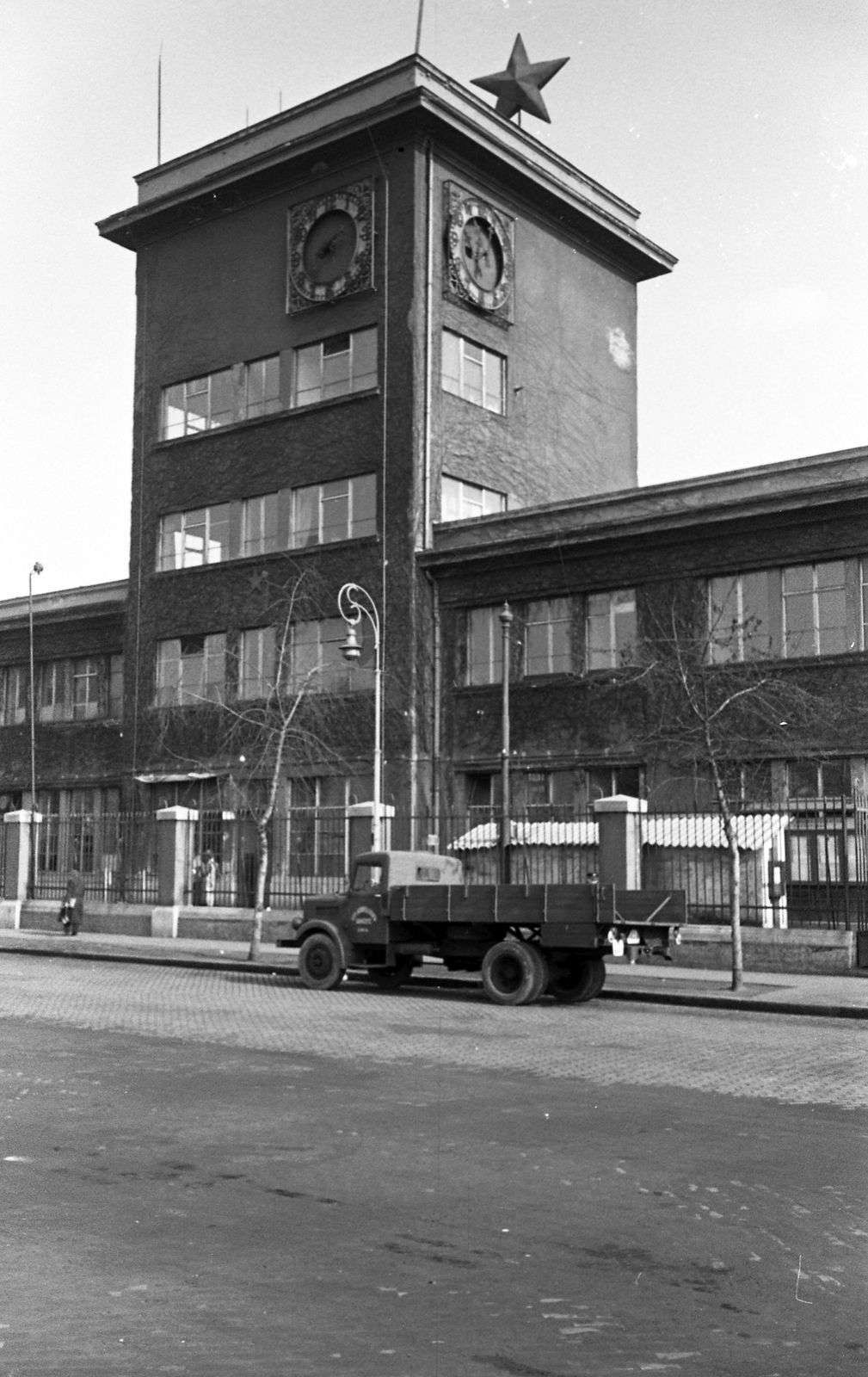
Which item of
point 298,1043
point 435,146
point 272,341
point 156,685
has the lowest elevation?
point 298,1043

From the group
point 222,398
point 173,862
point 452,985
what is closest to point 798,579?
point 452,985

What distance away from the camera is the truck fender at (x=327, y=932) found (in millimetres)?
20750

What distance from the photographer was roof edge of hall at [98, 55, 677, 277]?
122ft

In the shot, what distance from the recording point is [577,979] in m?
19.7

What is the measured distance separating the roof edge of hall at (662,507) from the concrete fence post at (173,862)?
8.70 metres

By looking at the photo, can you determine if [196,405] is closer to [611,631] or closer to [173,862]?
[173,862]

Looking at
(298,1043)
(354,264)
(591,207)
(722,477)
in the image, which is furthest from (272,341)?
(298,1043)

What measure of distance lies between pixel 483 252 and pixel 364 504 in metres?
7.63

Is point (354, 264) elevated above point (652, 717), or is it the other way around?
point (354, 264)

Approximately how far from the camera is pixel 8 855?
37.2m

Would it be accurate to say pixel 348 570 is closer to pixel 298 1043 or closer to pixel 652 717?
pixel 652 717

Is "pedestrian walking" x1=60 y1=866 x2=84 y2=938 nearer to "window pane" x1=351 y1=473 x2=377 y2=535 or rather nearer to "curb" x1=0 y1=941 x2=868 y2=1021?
"curb" x1=0 y1=941 x2=868 y2=1021

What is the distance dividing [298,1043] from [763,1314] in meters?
9.06

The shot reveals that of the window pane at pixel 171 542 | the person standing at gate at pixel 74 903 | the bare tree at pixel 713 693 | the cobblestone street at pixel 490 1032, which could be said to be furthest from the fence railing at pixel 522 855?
the window pane at pixel 171 542
